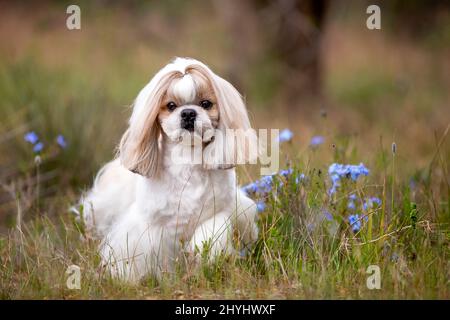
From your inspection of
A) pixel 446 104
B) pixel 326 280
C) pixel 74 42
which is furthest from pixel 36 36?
pixel 326 280

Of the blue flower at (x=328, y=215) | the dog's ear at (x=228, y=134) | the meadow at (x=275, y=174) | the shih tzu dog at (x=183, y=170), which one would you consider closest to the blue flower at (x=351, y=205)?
the meadow at (x=275, y=174)

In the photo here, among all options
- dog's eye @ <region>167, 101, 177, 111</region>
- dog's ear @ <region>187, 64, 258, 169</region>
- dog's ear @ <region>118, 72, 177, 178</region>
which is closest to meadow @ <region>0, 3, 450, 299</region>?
dog's ear @ <region>187, 64, 258, 169</region>

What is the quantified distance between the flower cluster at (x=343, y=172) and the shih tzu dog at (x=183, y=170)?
0.52m

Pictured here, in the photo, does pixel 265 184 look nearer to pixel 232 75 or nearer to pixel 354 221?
pixel 354 221

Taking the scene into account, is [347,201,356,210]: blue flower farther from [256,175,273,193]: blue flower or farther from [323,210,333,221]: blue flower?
[256,175,273,193]: blue flower

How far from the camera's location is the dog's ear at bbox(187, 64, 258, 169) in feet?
12.8

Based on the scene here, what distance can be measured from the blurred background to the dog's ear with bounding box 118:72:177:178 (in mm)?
721

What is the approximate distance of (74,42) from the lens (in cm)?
1203

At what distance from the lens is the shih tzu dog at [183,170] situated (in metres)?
3.89

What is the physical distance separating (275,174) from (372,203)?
616 millimetres

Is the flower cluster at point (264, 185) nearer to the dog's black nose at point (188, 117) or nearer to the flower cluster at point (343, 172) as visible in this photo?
the flower cluster at point (343, 172)

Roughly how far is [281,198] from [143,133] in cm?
99
